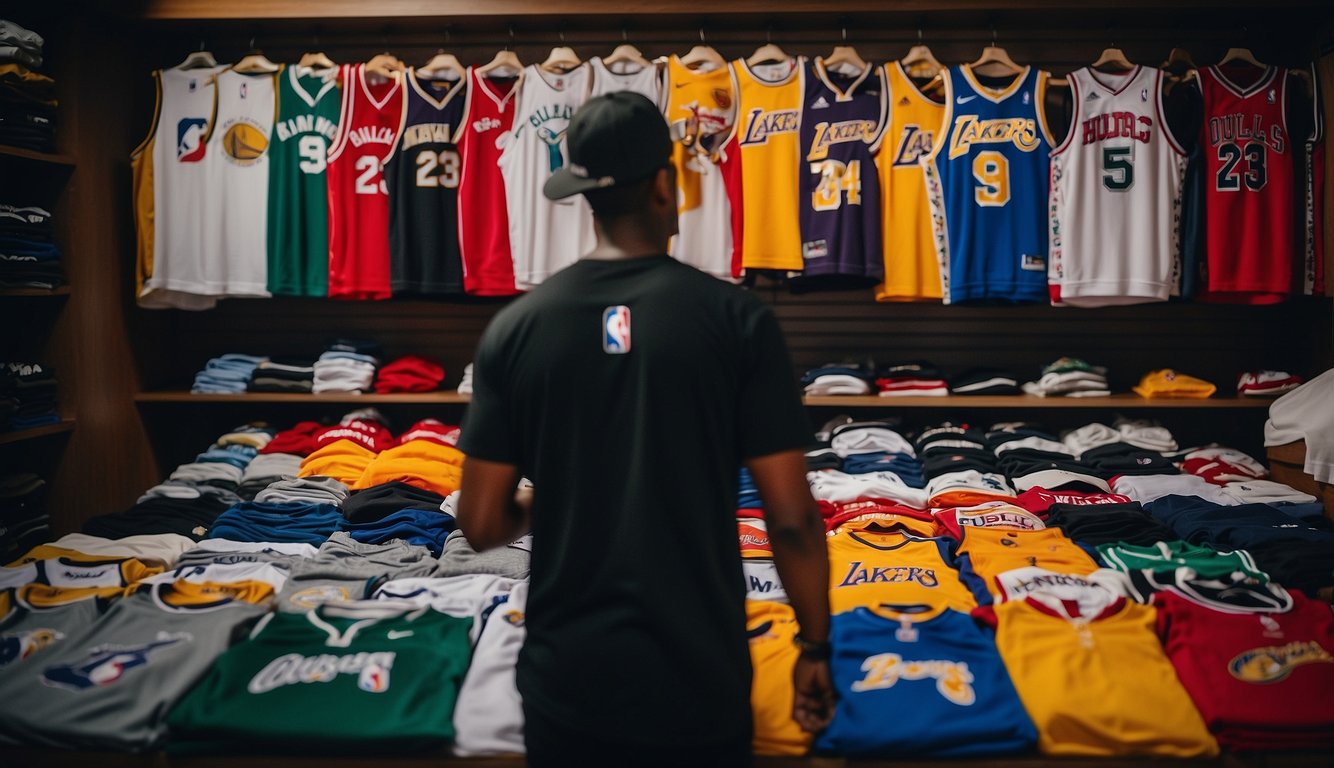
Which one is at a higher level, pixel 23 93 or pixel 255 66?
pixel 255 66

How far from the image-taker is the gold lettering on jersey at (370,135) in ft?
13.3

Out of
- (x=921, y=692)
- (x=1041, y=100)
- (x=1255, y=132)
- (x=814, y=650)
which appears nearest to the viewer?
(x=814, y=650)

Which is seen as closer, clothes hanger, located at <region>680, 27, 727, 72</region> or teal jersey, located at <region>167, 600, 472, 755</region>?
teal jersey, located at <region>167, 600, 472, 755</region>

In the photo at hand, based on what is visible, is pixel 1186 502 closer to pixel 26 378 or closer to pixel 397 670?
pixel 397 670

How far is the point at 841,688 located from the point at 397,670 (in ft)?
3.48

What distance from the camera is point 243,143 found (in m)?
4.08

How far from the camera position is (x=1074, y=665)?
2.24 metres

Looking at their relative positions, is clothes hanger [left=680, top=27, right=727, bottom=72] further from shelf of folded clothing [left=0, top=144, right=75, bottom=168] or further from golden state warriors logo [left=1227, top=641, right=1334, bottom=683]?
golden state warriors logo [left=1227, top=641, right=1334, bottom=683]

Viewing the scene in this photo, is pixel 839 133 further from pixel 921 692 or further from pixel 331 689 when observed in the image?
pixel 331 689

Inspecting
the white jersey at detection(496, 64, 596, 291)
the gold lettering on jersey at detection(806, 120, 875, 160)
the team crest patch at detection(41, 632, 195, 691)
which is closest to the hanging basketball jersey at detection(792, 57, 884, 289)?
the gold lettering on jersey at detection(806, 120, 875, 160)

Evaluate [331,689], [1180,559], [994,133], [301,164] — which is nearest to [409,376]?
[301,164]

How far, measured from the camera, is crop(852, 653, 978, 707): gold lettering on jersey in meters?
2.17

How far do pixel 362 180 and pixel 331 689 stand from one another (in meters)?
2.53

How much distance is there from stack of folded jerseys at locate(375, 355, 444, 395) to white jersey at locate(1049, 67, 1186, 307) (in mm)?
2721
